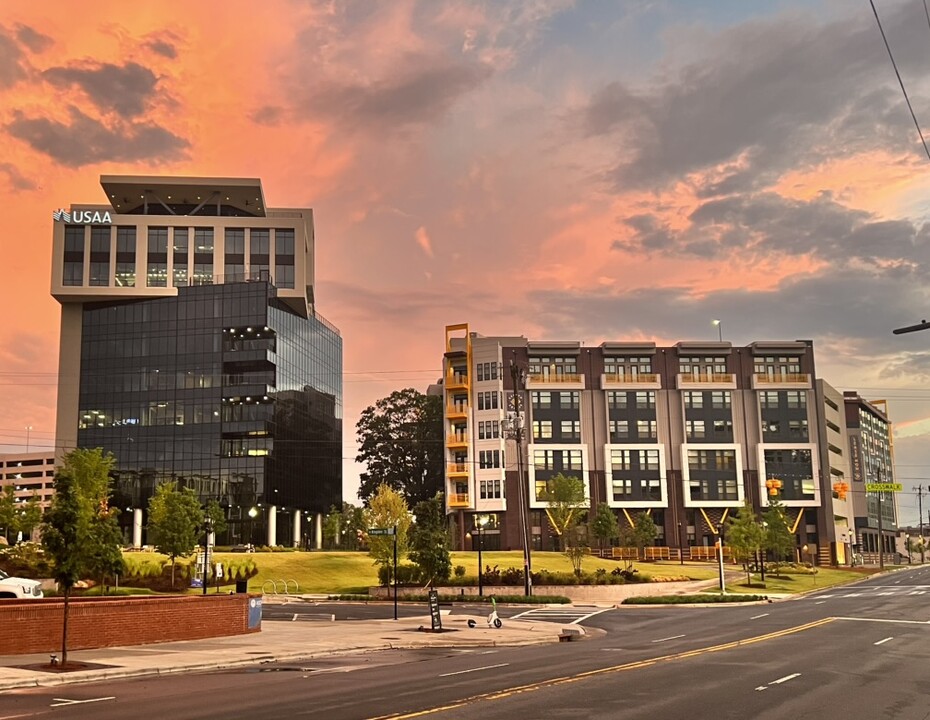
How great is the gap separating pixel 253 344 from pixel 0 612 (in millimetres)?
88186

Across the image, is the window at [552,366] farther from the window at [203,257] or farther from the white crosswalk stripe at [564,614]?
the white crosswalk stripe at [564,614]

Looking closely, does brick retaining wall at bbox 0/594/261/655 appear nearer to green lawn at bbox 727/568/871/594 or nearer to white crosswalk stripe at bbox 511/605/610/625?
white crosswalk stripe at bbox 511/605/610/625

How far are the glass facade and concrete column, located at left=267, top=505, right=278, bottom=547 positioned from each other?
0.84 metres

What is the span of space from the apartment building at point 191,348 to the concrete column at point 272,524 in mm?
248

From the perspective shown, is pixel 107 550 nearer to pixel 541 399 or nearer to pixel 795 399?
pixel 541 399

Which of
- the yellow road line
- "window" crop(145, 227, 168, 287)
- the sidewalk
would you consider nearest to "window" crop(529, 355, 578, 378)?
"window" crop(145, 227, 168, 287)

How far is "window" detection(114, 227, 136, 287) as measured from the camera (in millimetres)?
114750

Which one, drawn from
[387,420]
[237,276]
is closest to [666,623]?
[237,276]

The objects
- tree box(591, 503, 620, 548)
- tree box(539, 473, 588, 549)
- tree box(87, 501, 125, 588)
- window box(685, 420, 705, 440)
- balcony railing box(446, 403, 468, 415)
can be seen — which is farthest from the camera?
window box(685, 420, 705, 440)

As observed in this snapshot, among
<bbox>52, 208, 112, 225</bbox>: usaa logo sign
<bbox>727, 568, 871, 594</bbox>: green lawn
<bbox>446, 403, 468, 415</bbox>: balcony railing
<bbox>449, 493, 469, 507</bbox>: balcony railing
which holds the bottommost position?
<bbox>727, 568, 871, 594</bbox>: green lawn

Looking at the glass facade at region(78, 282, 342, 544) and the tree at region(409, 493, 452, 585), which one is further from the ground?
the glass facade at region(78, 282, 342, 544)

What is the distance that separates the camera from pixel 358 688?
19.6 meters

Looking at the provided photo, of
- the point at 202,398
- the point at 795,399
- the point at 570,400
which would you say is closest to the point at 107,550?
the point at 570,400

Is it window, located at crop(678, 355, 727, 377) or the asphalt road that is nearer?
the asphalt road
